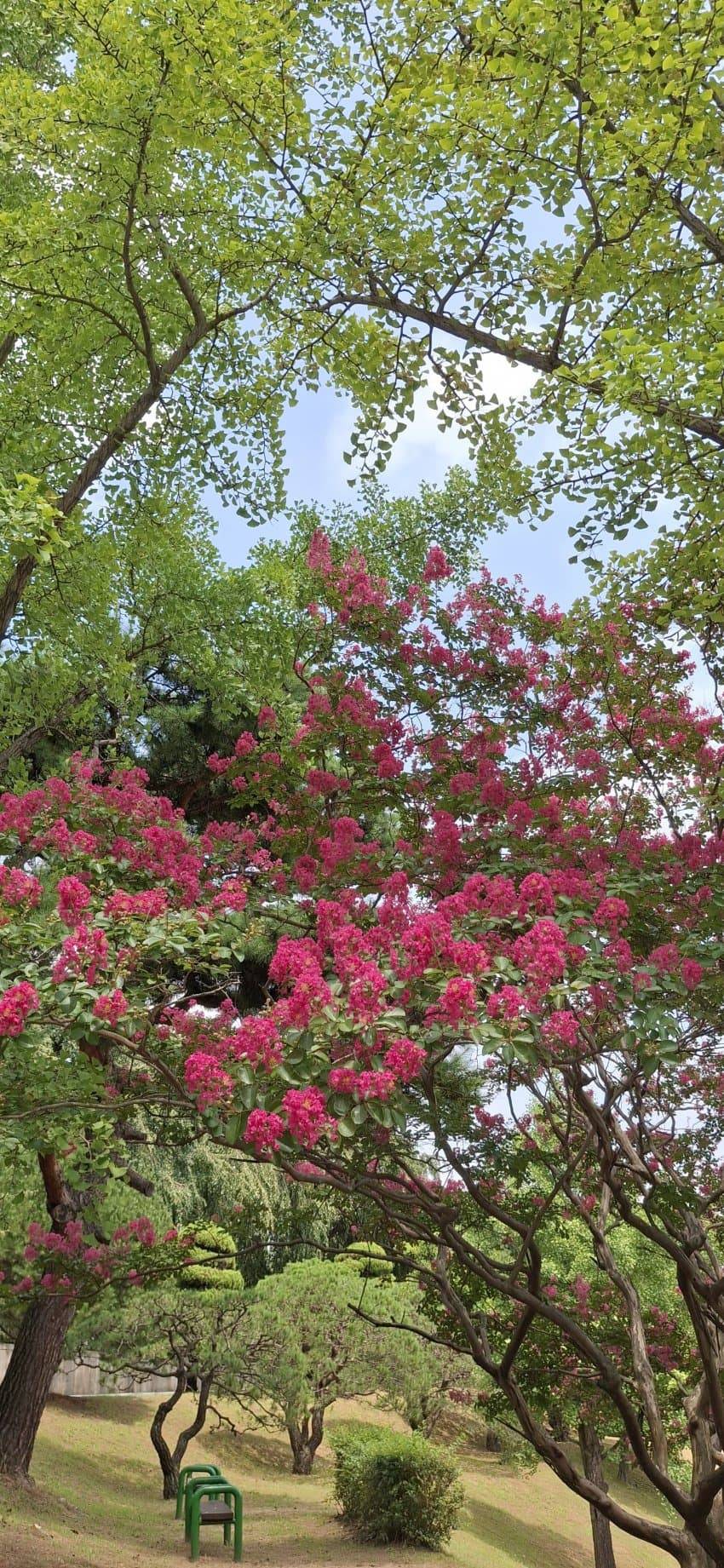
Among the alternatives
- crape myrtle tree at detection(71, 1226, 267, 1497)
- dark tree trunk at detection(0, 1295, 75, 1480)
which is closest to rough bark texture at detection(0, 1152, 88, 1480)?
dark tree trunk at detection(0, 1295, 75, 1480)

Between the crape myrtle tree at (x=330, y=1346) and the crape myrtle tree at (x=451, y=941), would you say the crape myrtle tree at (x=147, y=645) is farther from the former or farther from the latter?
the crape myrtle tree at (x=330, y=1346)

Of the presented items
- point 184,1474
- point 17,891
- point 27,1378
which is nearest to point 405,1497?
point 184,1474

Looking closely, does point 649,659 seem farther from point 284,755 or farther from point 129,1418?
point 129,1418

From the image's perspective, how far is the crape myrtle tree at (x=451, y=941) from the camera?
12.4 feet

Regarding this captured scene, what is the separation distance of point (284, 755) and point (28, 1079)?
2.22m

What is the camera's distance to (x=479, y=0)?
16.3ft

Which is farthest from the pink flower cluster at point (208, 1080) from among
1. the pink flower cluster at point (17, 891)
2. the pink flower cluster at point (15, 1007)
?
the pink flower cluster at point (17, 891)

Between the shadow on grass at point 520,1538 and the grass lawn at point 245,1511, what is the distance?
0.03 metres

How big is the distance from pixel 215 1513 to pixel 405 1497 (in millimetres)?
2596

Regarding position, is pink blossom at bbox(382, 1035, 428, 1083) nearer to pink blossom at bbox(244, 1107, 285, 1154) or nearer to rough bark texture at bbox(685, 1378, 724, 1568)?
pink blossom at bbox(244, 1107, 285, 1154)

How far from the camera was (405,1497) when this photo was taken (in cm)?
1220

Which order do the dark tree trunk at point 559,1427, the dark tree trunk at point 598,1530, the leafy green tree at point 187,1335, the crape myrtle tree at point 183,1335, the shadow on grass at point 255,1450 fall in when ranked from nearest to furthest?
the dark tree trunk at point 559,1427
the crape myrtle tree at point 183,1335
the leafy green tree at point 187,1335
the dark tree trunk at point 598,1530
the shadow on grass at point 255,1450

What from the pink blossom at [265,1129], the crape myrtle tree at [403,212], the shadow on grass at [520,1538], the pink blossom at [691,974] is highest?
the crape myrtle tree at [403,212]

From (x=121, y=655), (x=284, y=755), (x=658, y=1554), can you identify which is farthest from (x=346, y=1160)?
(x=658, y=1554)
